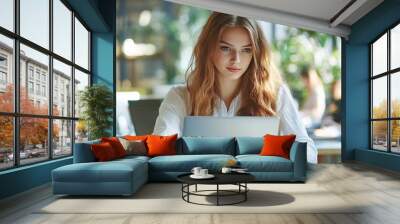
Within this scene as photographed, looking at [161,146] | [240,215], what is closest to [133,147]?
[161,146]

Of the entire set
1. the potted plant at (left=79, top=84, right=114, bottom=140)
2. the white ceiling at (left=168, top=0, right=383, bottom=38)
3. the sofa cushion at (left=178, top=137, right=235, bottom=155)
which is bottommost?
the sofa cushion at (left=178, top=137, right=235, bottom=155)

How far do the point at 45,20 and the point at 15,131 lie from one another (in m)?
2.11

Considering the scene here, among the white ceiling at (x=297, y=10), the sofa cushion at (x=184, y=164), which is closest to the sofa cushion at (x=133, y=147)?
the sofa cushion at (x=184, y=164)

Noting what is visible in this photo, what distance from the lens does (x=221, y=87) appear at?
8.88 metres

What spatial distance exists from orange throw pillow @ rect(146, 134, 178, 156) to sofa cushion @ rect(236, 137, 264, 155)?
1.15 m

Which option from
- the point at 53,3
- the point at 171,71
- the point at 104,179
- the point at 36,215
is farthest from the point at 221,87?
the point at 36,215

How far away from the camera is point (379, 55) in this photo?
9.16 m

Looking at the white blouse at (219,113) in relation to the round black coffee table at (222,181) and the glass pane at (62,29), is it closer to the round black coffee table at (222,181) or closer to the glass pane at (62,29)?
the glass pane at (62,29)

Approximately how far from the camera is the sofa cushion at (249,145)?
6.92m

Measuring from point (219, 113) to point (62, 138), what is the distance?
10.9 feet

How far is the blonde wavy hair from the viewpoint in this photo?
8.81m

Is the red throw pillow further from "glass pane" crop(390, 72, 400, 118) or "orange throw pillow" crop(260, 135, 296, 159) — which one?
"glass pane" crop(390, 72, 400, 118)

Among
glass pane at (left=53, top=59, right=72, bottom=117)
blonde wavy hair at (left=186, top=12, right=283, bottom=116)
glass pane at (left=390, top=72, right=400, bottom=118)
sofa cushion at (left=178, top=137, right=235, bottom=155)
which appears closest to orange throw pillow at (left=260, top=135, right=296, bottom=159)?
sofa cushion at (left=178, top=137, right=235, bottom=155)

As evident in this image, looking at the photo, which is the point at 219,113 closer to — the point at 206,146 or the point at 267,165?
the point at 206,146
